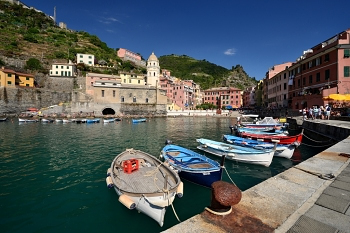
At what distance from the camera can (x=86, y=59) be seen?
3216 inches

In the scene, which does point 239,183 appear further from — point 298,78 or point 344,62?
point 298,78

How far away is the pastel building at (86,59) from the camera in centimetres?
8062

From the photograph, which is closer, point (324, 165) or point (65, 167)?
point (324, 165)

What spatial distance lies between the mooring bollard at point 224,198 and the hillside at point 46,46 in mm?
81289

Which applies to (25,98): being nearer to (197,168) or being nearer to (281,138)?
(197,168)

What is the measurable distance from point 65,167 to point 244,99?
102678 millimetres

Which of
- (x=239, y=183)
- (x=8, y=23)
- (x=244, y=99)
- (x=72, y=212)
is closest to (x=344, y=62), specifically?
(x=239, y=183)

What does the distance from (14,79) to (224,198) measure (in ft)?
230

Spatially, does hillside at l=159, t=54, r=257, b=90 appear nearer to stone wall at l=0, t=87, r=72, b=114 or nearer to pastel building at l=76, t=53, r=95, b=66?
pastel building at l=76, t=53, r=95, b=66

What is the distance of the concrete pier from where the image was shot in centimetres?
336

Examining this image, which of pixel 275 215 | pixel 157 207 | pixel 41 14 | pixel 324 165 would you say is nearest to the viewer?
pixel 275 215

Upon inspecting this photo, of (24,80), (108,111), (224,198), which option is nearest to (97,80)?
(108,111)

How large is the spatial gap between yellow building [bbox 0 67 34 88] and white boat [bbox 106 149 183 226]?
61028 mm

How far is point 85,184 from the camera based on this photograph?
1004 cm
